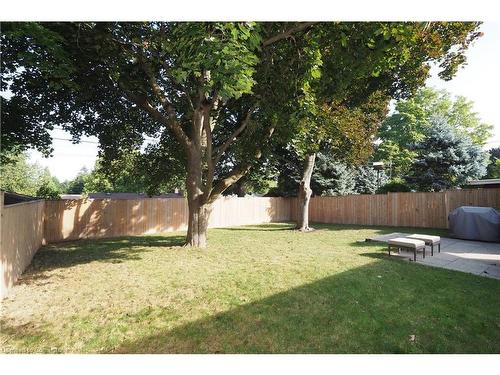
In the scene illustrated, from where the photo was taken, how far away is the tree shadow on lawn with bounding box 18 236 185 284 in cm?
707

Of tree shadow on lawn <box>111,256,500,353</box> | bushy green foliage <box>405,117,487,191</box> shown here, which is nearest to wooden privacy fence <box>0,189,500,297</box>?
bushy green foliage <box>405,117,487,191</box>

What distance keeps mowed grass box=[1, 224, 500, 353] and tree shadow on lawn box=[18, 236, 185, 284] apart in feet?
0.36

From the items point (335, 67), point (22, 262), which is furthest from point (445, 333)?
point (22, 262)

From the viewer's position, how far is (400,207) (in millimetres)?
16688

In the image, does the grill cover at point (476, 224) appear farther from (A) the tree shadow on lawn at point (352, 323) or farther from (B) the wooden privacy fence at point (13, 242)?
(B) the wooden privacy fence at point (13, 242)

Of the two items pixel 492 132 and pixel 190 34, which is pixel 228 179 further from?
pixel 492 132

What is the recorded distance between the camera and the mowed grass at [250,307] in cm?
359

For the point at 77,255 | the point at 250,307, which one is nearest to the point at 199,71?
the point at 250,307

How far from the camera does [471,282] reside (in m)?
5.97

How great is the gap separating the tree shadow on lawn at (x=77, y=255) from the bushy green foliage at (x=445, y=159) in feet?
56.8

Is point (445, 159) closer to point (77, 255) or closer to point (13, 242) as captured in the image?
point (77, 255)

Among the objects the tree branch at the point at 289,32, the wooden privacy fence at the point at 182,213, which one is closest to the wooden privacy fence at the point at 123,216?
the wooden privacy fence at the point at 182,213

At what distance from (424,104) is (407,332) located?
130 feet

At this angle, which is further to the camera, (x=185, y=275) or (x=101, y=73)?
(x=101, y=73)
